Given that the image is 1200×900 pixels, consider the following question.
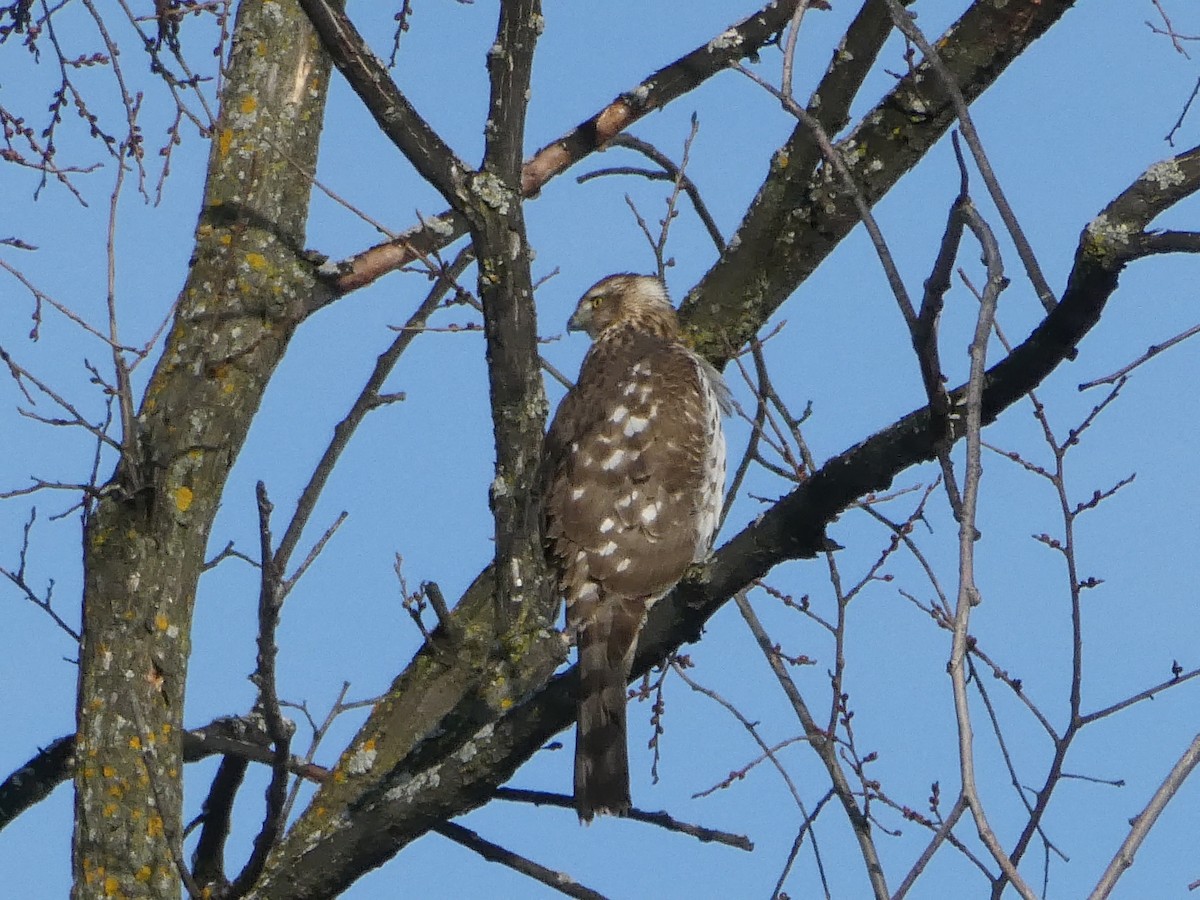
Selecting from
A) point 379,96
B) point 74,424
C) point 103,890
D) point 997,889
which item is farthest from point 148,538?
point 997,889

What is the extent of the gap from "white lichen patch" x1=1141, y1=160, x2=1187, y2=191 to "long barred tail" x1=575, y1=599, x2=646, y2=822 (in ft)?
6.37

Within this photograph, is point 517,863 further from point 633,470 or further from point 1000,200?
point 1000,200

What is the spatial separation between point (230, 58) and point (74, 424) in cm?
143

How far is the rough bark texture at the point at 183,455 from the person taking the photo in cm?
411

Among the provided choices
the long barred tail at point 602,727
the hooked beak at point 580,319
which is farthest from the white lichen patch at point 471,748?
the hooked beak at point 580,319

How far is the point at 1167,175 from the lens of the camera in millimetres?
2547

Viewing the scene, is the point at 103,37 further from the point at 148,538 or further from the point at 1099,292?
the point at 1099,292

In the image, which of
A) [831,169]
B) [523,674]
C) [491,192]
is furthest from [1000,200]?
[831,169]

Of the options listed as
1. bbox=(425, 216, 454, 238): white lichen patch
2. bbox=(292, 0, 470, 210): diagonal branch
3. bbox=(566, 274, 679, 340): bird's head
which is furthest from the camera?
bbox=(566, 274, 679, 340): bird's head

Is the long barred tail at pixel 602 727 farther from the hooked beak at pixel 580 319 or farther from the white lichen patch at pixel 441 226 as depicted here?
the hooked beak at pixel 580 319

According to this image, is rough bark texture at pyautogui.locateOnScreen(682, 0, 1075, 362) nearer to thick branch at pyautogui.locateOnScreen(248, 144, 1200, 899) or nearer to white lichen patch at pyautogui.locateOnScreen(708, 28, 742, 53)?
white lichen patch at pyautogui.locateOnScreen(708, 28, 742, 53)

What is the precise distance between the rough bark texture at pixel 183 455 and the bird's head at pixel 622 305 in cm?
143

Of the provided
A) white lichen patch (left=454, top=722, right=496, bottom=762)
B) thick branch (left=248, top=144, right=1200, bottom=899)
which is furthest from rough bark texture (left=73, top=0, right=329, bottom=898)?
white lichen patch (left=454, top=722, right=496, bottom=762)

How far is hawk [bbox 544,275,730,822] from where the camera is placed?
13.2ft
